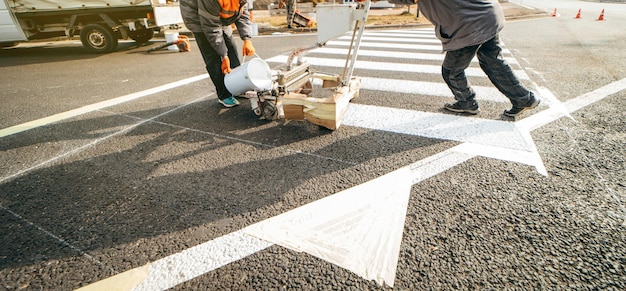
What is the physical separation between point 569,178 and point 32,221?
3.50 metres

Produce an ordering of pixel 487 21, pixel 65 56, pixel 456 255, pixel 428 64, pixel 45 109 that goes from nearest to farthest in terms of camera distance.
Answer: pixel 456 255 < pixel 487 21 < pixel 45 109 < pixel 428 64 < pixel 65 56

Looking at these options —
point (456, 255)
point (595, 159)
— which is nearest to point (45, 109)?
point (456, 255)

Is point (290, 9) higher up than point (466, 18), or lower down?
higher up

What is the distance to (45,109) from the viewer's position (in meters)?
3.85

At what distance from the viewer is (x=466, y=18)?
2.57 metres

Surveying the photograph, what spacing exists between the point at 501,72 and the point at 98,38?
8.89 metres

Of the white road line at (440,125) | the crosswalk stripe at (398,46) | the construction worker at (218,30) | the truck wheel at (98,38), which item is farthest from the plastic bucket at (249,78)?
the truck wheel at (98,38)

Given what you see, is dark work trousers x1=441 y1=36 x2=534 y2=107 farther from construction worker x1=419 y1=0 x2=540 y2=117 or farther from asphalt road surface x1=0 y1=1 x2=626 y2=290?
asphalt road surface x1=0 y1=1 x2=626 y2=290

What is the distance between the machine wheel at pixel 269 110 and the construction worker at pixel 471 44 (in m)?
1.69

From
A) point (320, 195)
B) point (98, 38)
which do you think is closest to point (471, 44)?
point (320, 195)

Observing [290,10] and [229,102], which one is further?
[290,10]

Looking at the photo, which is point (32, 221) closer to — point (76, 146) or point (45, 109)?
point (76, 146)

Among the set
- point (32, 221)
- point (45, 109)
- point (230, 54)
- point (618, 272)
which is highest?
point (230, 54)

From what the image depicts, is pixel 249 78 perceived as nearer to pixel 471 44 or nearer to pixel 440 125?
pixel 440 125
